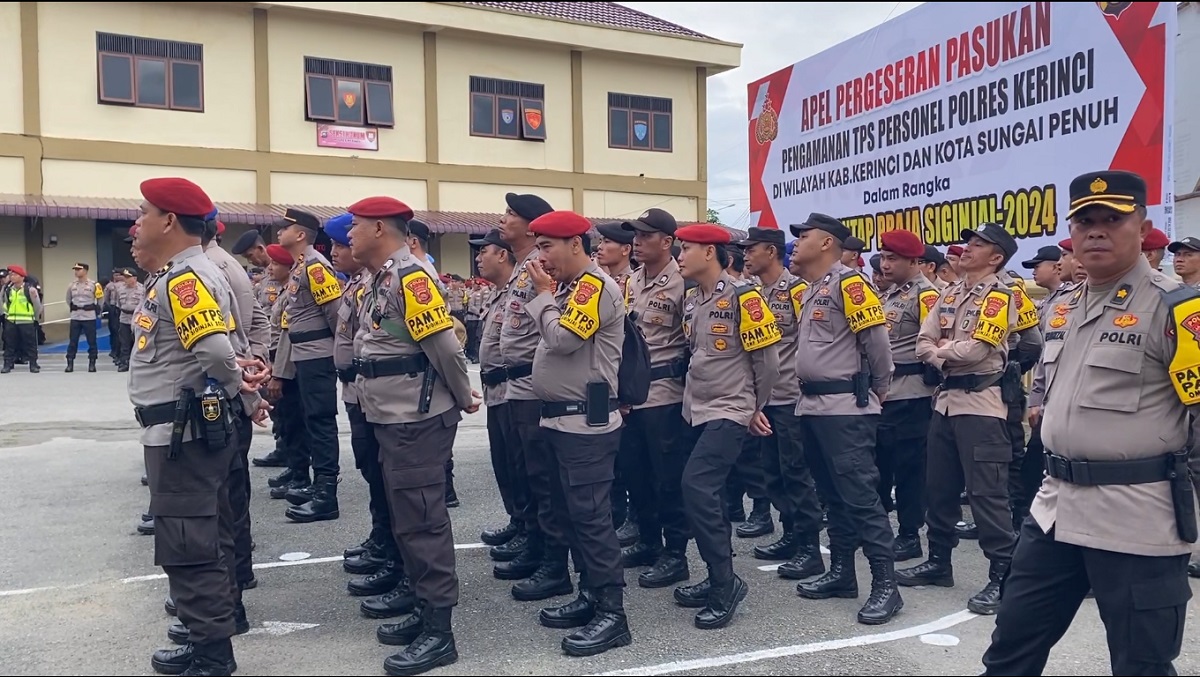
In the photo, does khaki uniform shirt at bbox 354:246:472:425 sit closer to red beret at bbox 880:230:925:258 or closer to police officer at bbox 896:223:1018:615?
police officer at bbox 896:223:1018:615

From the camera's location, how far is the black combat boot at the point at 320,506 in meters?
6.54

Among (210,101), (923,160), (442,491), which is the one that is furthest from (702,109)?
(442,491)

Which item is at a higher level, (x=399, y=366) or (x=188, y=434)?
(x=399, y=366)

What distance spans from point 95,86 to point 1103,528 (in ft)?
71.6

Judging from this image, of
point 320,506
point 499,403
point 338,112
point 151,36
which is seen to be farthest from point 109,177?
point 499,403

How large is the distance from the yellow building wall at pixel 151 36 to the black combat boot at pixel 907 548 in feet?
63.7

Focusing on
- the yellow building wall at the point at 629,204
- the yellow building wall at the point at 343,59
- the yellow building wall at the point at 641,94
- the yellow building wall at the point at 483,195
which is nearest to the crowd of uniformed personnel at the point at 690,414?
the yellow building wall at the point at 343,59

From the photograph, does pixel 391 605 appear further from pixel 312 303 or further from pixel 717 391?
pixel 312 303

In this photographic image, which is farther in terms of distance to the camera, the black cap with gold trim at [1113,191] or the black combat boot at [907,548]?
the black combat boot at [907,548]

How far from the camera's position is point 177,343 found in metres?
3.84

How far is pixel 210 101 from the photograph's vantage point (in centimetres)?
2089

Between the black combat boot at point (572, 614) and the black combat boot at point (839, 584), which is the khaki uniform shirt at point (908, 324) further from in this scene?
the black combat boot at point (572, 614)

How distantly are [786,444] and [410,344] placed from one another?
261cm

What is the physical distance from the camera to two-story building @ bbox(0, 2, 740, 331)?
19.5m
